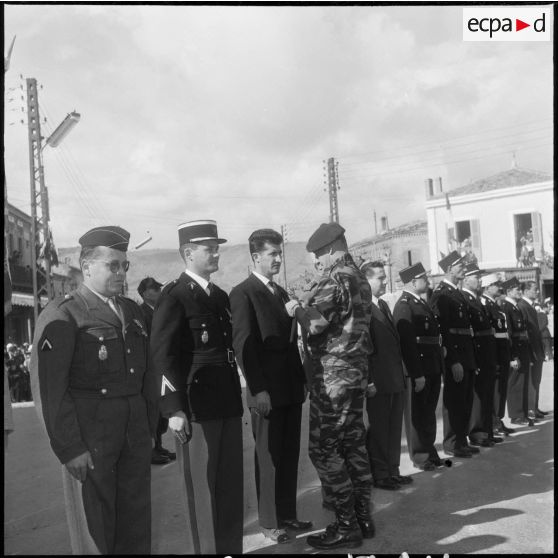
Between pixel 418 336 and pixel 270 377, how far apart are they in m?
2.15

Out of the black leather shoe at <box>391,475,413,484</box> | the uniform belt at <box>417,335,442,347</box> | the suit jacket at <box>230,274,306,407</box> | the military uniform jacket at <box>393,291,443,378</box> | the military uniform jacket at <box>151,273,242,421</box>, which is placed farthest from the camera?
the uniform belt at <box>417,335,442,347</box>

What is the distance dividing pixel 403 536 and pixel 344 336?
1267 mm

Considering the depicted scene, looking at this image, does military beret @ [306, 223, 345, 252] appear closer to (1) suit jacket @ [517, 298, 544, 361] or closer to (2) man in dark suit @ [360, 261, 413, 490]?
(2) man in dark suit @ [360, 261, 413, 490]

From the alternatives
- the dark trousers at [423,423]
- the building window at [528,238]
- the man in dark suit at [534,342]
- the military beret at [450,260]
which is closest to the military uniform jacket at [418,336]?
the dark trousers at [423,423]

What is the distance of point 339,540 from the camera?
356 centimetres

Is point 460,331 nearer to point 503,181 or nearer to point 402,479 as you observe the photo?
point 402,479

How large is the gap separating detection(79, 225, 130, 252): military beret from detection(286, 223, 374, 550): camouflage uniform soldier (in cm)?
112

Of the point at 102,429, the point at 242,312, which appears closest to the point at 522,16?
the point at 242,312

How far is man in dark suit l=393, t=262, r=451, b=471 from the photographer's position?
5.35m

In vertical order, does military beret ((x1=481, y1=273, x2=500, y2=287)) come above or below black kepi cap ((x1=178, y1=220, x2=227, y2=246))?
below

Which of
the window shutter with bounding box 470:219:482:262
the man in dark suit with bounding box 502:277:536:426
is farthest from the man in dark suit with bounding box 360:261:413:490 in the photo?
the window shutter with bounding box 470:219:482:262

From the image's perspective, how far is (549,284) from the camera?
2116 cm

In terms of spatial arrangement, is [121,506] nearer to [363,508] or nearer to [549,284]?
[363,508]

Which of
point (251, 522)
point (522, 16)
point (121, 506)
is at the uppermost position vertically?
point (522, 16)
